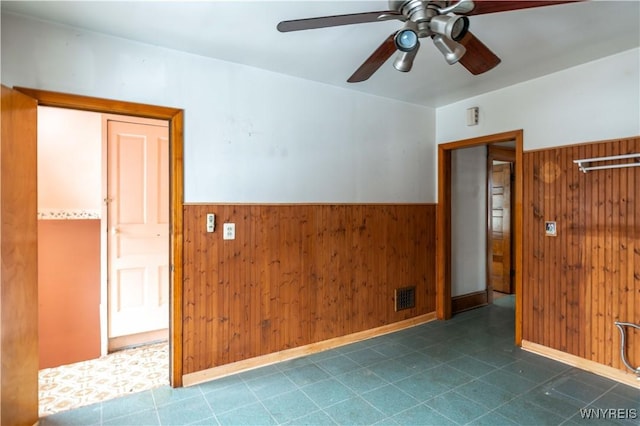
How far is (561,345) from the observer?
9.78ft

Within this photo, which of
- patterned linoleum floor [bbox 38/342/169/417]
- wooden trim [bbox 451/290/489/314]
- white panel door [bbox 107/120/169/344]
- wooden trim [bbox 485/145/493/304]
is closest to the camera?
patterned linoleum floor [bbox 38/342/169/417]

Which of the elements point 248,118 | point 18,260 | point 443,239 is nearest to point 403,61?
point 248,118

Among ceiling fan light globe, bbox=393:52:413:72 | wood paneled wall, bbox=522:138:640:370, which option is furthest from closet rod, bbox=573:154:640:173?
ceiling fan light globe, bbox=393:52:413:72

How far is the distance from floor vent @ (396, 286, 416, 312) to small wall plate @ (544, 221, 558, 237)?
144 centimetres

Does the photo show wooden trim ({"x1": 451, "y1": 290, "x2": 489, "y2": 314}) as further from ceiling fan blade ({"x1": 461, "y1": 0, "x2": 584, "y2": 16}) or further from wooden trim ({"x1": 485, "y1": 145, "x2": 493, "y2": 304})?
ceiling fan blade ({"x1": 461, "y1": 0, "x2": 584, "y2": 16})

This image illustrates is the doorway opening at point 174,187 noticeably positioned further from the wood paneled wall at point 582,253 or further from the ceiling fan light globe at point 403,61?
the wood paneled wall at point 582,253

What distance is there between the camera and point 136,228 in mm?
3432

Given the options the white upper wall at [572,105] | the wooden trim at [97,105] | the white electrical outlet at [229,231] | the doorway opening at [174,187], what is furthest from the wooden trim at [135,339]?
the white upper wall at [572,105]

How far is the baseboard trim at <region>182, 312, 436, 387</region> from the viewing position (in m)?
2.65

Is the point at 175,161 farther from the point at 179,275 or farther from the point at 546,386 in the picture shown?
the point at 546,386

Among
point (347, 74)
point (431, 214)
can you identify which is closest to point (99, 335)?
point (347, 74)

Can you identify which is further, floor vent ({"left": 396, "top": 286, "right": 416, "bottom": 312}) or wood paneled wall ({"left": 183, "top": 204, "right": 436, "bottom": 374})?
floor vent ({"left": 396, "top": 286, "right": 416, "bottom": 312})

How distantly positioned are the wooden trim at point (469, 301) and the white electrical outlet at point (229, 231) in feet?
9.60

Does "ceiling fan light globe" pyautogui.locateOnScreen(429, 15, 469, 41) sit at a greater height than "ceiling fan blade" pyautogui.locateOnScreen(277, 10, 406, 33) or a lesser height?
lesser
